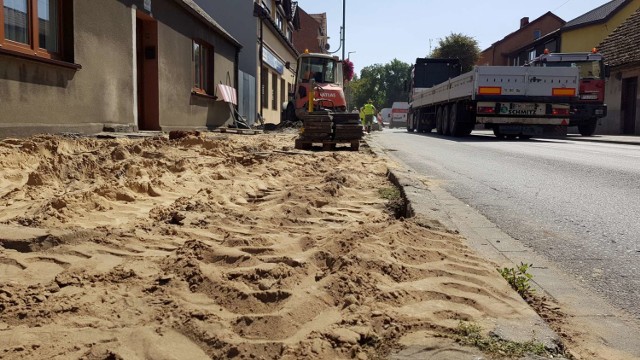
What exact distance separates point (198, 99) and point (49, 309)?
1293 centimetres

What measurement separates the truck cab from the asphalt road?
981cm

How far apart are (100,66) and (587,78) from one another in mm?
17414

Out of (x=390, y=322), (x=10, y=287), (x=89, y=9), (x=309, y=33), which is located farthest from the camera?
(x=309, y=33)

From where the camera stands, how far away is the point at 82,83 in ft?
27.9

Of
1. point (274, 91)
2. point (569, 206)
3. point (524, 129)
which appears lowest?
point (569, 206)

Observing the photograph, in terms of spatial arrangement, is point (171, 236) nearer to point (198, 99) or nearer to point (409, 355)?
point (409, 355)

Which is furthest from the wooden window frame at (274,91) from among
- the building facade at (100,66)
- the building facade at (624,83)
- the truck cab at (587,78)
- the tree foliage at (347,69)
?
the building facade at (624,83)

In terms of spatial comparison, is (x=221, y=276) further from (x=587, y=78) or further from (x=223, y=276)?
(x=587, y=78)

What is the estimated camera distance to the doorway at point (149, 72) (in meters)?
11.9

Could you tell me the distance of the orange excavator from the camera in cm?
1118

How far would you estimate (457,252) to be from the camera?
3.35 m

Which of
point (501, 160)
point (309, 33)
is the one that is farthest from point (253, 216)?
point (309, 33)

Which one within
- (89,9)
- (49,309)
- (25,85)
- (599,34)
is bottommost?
(49,309)

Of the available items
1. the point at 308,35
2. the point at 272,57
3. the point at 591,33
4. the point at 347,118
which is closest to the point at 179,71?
the point at 347,118
